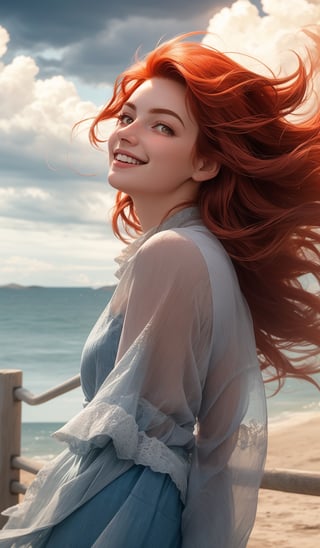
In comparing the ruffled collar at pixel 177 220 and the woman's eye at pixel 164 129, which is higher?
the woman's eye at pixel 164 129

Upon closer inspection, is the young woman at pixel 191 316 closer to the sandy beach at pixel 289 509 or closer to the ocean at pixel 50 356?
the ocean at pixel 50 356

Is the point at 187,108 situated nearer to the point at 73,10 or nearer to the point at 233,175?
the point at 233,175

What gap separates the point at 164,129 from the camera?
74.5 inches

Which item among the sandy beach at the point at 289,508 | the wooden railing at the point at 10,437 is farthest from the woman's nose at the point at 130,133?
the sandy beach at the point at 289,508

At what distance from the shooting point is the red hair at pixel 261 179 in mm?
1855

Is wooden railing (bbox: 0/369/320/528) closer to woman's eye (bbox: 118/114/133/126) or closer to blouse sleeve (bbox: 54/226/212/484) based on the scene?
woman's eye (bbox: 118/114/133/126)

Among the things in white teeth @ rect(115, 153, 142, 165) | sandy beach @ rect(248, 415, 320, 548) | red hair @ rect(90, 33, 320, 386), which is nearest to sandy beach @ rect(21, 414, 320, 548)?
sandy beach @ rect(248, 415, 320, 548)

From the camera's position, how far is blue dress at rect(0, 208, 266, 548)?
164cm

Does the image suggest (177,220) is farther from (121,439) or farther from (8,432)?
(8,432)

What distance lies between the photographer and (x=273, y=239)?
1.88 m

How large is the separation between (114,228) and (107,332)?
2.05 ft

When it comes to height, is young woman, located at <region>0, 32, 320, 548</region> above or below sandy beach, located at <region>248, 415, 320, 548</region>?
above

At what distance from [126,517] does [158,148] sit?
828 millimetres

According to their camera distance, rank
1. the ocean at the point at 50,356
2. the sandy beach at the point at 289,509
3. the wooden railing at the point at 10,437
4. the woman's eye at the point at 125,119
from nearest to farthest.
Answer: the woman's eye at the point at 125,119
the wooden railing at the point at 10,437
the sandy beach at the point at 289,509
the ocean at the point at 50,356
